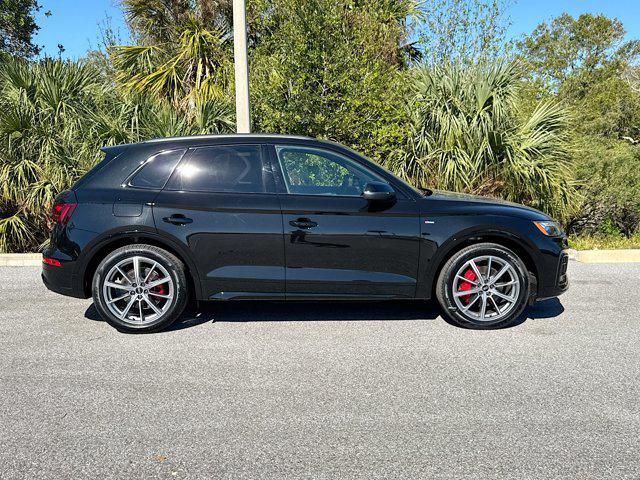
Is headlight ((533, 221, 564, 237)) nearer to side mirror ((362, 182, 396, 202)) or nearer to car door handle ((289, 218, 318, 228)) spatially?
side mirror ((362, 182, 396, 202))

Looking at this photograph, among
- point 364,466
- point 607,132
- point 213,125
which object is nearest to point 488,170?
point 213,125

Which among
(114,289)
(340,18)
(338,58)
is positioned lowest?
(114,289)

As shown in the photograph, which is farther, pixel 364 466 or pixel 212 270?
pixel 212 270

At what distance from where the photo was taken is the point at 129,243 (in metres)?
5.12

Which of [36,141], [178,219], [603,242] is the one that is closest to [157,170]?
[178,219]

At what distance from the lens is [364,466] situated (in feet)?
9.33

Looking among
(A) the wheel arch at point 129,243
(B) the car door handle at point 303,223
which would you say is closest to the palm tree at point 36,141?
(A) the wheel arch at point 129,243

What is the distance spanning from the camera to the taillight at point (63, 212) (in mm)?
5062

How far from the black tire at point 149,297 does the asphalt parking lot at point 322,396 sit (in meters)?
0.11

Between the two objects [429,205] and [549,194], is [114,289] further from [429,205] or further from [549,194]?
[549,194]

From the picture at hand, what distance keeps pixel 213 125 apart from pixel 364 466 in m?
7.90

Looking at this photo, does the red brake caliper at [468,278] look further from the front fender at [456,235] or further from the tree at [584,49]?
the tree at [584,49]

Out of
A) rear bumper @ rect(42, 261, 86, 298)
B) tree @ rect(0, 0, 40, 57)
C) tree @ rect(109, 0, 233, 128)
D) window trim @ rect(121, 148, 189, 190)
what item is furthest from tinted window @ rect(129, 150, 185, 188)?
tree @ rect(0, 0, 40, 57)

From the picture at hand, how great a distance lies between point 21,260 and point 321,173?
5472 millimetres
